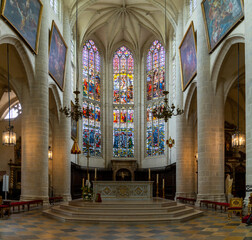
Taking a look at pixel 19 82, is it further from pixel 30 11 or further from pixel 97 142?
pixel 97 142

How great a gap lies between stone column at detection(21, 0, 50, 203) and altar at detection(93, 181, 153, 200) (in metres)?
2.95

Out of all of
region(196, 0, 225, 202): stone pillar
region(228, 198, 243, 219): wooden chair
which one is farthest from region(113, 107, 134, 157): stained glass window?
region(228, 198, 243, 219): wooden chair

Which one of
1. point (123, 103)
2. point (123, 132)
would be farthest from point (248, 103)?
point (123, 103)

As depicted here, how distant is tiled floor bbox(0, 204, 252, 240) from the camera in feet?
30.6

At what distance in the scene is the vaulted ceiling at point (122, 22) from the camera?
2969cm

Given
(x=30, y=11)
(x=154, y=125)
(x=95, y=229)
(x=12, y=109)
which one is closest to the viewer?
(x=95, y=229)

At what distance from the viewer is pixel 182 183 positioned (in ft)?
77.6

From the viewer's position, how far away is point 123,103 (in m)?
34.0

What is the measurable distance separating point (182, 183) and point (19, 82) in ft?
37.7

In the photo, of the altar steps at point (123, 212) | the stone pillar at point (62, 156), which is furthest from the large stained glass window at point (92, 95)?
the altar steps at point (123, 212)

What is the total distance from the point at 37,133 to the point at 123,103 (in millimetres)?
16894

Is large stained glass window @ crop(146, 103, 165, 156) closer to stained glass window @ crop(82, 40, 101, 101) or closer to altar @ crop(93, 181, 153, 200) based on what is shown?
stained glass window @ crop(82, 40, 101, 101)

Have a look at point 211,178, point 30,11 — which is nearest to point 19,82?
point 30,11

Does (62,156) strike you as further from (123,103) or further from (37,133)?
(123,103)
